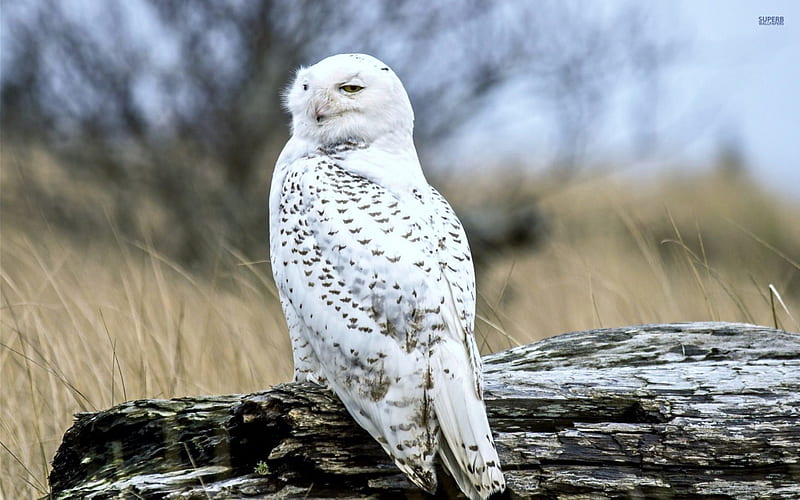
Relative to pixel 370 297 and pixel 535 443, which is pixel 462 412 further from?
pixel 370 297

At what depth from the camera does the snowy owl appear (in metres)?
2.82

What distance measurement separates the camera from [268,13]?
369 inches

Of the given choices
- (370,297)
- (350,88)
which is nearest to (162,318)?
(350,88)

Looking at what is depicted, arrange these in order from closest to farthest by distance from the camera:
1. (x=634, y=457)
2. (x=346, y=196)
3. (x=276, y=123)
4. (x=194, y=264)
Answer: (x=634, y=457)
(x=346, y=196)
(x=194, y=264)
(x=276, y=123)

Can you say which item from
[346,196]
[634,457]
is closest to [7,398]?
[346,196]

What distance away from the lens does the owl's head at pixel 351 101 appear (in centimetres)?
349

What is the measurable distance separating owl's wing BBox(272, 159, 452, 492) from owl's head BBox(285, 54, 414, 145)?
0.98ft

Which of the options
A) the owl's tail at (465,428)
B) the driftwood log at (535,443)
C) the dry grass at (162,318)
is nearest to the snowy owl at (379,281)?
the owl's tail at (465,428)

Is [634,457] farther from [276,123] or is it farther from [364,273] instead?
[276,123]

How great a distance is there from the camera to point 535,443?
2.94 meters

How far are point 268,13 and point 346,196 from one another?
675 centimetres

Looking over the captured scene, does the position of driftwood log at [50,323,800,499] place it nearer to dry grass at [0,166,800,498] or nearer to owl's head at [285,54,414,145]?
dry grass at [0,166,800,498]

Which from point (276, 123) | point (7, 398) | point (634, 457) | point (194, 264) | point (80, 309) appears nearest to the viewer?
point (634, 457)

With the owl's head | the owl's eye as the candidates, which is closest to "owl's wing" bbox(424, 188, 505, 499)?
the owl's head
